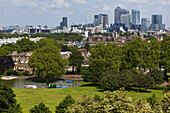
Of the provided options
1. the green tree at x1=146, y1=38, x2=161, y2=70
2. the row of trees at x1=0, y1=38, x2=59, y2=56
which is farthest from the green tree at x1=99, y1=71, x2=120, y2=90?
the row of trees at x1=0, y1=38, x2=59, y2=56

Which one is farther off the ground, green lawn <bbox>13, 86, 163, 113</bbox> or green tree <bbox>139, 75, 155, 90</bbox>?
green tree <bbox>139, 75, 155, 90</bbox>

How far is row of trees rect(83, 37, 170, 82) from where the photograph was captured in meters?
52.8

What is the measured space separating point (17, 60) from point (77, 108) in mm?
58391

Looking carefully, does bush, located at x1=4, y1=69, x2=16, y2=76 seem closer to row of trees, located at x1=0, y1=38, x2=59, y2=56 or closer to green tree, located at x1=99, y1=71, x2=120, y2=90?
row of trees, located at x1=0, y1=38, x2=59, y2=56

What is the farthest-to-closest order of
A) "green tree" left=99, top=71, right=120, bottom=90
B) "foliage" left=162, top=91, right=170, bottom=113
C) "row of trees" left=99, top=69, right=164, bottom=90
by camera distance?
"row of trees" left=99, top=69, right=164, bottom=90 → "green tree" left=99, top=71, right=120, bottom=90 → "foliage" left=162, top=91, right=170, bottom=113

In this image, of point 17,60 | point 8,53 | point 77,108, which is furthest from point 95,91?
point 8,53

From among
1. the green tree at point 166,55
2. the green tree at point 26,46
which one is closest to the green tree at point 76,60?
the green tree at point 166,55

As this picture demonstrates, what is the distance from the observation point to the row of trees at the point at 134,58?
52.8 meters

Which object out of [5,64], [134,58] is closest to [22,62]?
[5,64]

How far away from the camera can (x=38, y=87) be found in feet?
165

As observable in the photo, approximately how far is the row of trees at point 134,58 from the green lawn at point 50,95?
24.1 feet

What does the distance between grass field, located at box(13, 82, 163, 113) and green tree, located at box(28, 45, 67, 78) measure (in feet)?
25.2

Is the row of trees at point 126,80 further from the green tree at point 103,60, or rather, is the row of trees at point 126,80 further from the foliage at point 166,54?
the foliage at point 166,54

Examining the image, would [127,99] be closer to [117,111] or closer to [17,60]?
[117,111]
